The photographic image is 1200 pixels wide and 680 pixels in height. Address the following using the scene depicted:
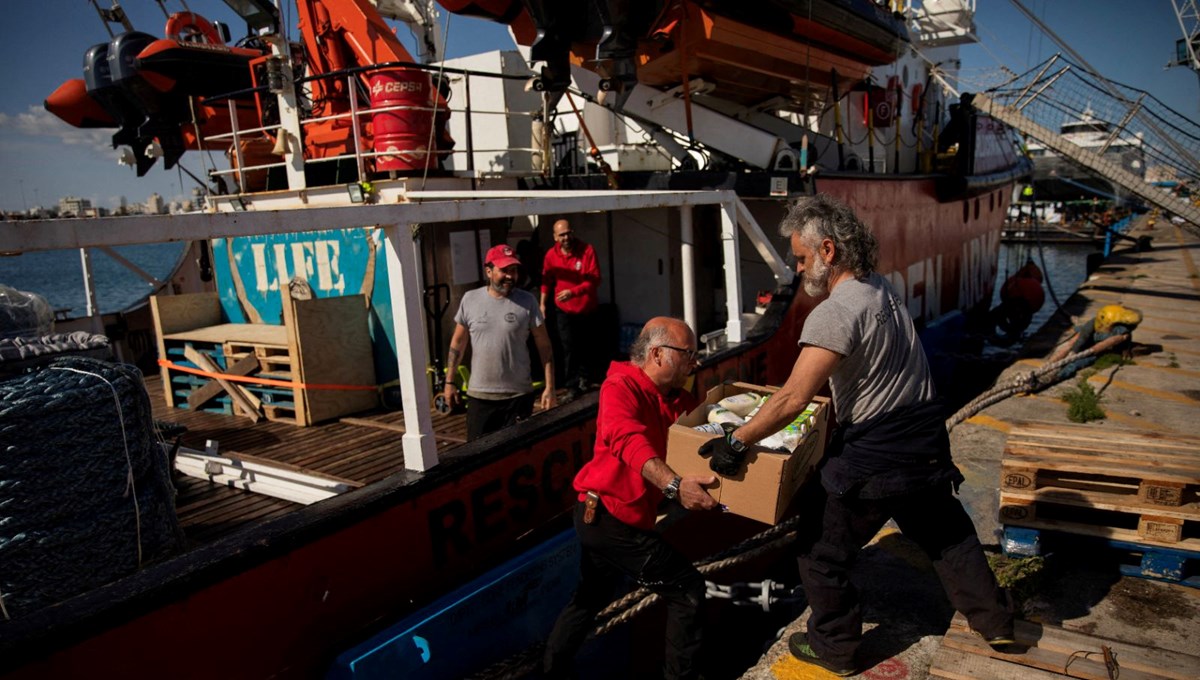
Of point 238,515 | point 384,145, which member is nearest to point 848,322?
point 238,515

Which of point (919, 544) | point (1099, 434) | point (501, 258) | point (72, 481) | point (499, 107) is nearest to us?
point (72, 481)

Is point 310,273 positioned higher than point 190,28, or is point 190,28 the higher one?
point 190,28

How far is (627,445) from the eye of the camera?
2.97 meters

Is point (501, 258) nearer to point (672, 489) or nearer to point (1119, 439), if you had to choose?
point (672, 489)

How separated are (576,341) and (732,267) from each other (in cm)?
155

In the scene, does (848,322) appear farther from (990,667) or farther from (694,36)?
(694,36)

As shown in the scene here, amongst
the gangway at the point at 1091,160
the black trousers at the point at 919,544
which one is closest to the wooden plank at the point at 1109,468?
the black trousers at the point at 919,544

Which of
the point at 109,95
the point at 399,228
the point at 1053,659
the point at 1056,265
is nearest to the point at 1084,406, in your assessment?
the point at 1053,659

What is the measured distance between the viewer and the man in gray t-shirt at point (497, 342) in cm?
472

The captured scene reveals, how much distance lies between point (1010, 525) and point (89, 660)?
4212 millimetres

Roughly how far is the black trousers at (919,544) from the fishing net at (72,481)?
2870 mm

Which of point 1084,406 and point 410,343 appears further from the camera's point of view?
point 1084,406

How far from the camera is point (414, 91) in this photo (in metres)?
6.16

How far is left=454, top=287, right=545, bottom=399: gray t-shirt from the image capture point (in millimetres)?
4719
